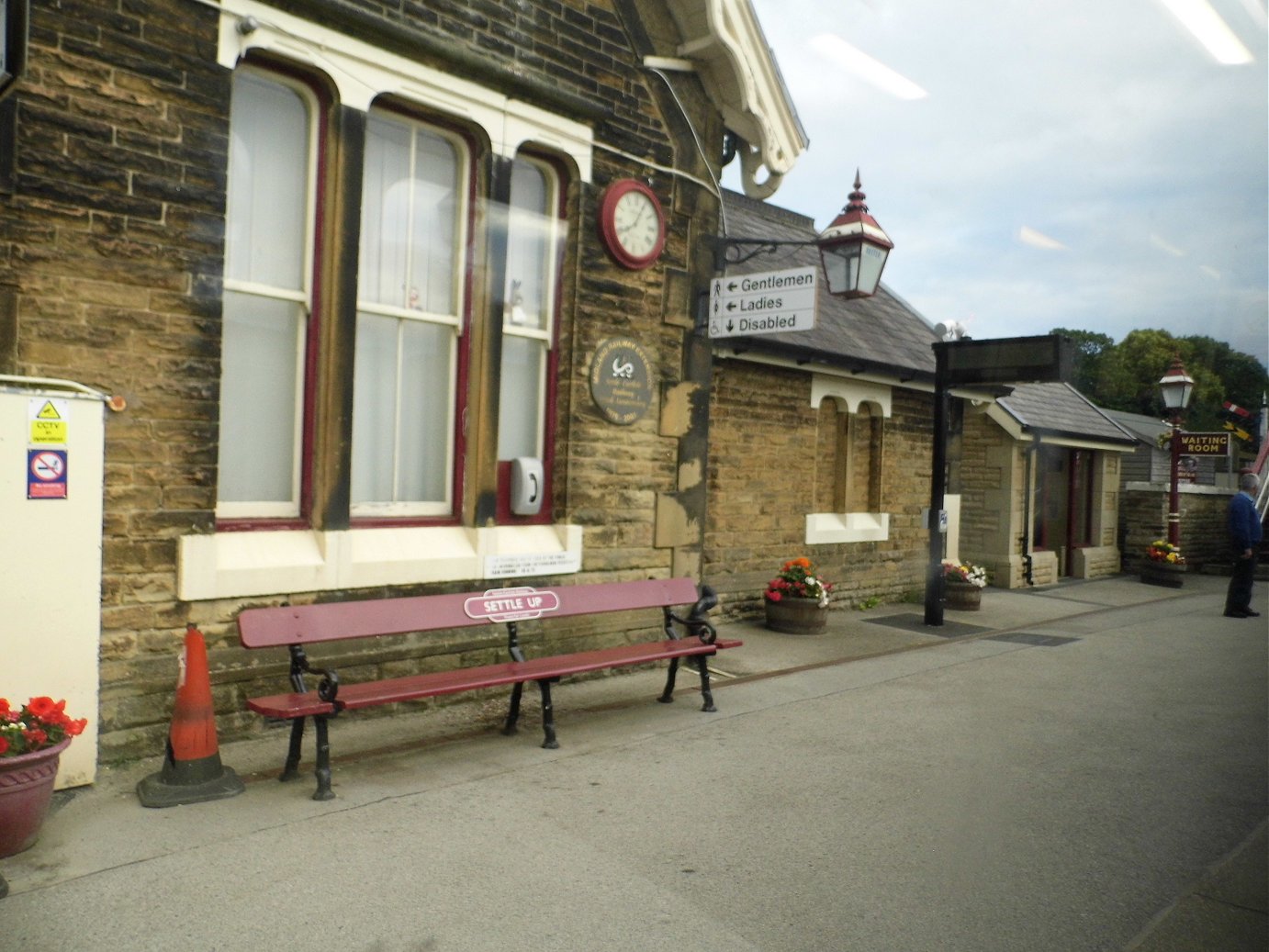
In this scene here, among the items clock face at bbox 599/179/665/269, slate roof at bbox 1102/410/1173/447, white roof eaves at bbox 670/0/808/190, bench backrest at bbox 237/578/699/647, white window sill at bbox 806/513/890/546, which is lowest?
bench backrest at bbox 237/578/699/647

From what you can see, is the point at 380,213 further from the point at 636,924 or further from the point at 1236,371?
the point at 1236,371

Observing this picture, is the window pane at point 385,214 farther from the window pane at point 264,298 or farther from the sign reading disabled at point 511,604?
the sign reading disabled at point 511,604

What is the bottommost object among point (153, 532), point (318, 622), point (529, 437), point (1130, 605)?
point (1130, 605)

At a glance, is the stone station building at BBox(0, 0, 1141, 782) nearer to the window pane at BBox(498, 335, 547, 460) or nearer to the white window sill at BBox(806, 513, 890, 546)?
the window pane at BBox(498, 335, 547, 460)

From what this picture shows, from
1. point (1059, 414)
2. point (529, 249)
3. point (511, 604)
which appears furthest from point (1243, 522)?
point (511, 604)

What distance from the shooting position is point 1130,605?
1338 centimetres

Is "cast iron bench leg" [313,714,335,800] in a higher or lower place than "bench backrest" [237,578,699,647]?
lower

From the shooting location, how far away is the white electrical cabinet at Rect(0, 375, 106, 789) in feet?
13.9

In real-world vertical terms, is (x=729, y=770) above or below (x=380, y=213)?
below

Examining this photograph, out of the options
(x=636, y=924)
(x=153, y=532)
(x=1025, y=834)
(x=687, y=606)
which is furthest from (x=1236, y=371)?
(x=153, y=532)

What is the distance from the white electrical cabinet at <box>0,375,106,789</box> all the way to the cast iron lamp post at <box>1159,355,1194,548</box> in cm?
1723

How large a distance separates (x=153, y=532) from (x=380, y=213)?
8.00ft

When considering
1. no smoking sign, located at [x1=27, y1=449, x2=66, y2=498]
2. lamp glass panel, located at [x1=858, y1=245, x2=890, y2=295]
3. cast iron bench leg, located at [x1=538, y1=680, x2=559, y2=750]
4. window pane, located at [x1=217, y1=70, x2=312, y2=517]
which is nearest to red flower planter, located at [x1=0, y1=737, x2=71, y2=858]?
no smoking sign, located at [x1=27, y1=449, x2=66, y2=498]

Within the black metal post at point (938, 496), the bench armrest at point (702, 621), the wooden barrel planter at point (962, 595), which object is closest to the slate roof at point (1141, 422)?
the wooden barrel planter at point (962, 595)
